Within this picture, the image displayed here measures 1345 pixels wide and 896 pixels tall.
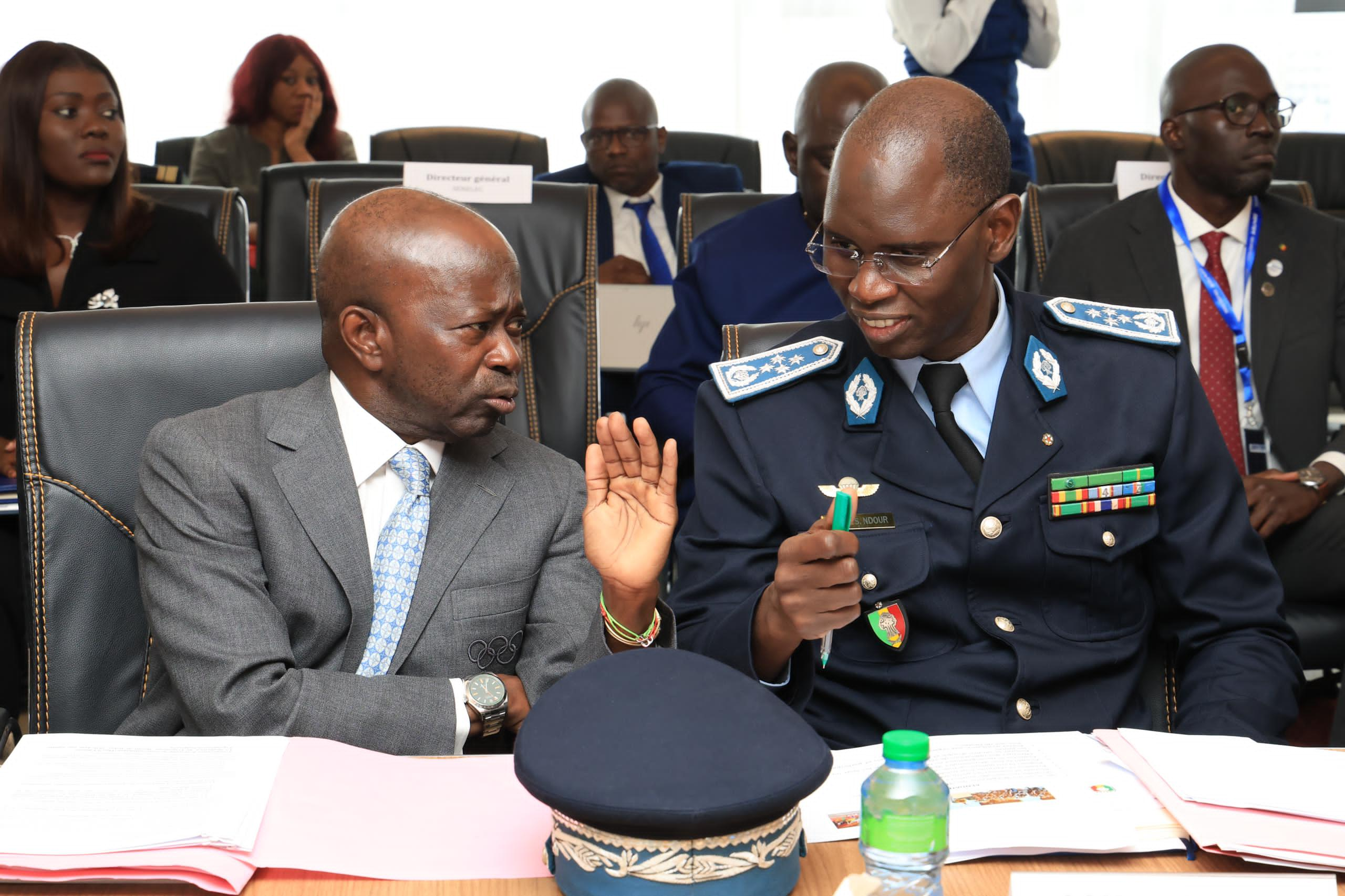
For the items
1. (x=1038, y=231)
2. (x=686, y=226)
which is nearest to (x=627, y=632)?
(x=686, y=226)

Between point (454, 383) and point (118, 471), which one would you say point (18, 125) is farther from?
point (454, 383)

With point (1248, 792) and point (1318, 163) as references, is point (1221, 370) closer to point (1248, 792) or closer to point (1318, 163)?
point (1248, 792)

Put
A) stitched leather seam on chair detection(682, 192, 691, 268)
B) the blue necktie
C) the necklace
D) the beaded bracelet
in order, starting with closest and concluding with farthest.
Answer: the beaded bracelet
the necklace
stitched leather seam on chair detection(682, 192, 691, 268)
the blue necktie

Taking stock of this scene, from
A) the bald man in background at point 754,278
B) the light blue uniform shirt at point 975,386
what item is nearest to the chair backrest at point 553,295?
the bald man in background at point 754,278

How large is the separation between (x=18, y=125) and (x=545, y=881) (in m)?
2.36

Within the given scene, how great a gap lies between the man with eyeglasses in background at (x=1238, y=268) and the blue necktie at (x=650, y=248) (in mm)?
1656

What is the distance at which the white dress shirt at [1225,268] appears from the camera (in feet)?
8.44

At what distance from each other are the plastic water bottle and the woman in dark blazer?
6.69ft

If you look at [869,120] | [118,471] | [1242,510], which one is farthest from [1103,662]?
[118,471]

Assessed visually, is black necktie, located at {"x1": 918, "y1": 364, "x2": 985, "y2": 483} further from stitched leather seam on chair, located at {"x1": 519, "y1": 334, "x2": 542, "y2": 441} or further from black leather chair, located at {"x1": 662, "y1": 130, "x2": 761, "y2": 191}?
black leather chair, located at {"x1": 662, "y1": 130, "x2": 761, "y2": 191}

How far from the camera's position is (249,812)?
0.98 meters

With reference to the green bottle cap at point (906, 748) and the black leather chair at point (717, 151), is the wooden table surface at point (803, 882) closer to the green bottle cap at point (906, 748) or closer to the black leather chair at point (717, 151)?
the green bottle cap at point (906, 748)

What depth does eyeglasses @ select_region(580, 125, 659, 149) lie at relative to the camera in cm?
427

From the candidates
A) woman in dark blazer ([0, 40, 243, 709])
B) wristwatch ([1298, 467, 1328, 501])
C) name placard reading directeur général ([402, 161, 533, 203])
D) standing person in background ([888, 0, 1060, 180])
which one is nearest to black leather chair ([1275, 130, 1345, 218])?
standing person in background ([888, 0, 1060, 180])
